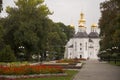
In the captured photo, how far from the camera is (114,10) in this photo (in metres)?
46.4

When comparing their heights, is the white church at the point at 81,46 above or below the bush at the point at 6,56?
above

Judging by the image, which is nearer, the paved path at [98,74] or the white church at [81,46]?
the paved path at [98,74]

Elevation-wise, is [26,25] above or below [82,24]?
below

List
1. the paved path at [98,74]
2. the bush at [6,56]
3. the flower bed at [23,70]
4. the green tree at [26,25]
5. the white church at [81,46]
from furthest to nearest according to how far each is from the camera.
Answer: the white church at [81,46], the green tree at [26,25], the bush at [6,56], the paved path at [98,74], the flower bed at [23,70]

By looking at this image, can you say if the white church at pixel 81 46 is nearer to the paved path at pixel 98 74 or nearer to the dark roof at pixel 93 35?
the dark roof at pixel 93 35

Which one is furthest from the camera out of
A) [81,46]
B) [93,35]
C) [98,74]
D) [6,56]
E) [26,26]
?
[93,35]

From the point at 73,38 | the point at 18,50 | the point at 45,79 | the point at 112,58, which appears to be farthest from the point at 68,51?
the point at 45,79

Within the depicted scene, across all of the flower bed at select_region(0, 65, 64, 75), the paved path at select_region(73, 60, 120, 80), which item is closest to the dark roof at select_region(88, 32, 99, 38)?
the paved path at select_region(73, 60, 120, 80)

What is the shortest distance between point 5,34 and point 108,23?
54.2 feet

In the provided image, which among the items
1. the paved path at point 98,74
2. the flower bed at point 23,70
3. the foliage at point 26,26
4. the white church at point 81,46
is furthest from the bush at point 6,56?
the white church at point 81,46

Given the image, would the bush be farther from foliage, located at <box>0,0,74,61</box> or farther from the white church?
the white church

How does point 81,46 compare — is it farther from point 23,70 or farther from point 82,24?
point 23,70

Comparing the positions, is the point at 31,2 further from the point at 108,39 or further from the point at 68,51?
the point at 68,51

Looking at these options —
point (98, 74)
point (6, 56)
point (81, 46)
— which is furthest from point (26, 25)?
point (81, 46)
